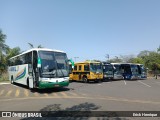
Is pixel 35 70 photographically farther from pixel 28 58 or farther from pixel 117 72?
pixel 117 72

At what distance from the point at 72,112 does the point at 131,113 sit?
2480 millimetres

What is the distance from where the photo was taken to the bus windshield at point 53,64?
655 inches

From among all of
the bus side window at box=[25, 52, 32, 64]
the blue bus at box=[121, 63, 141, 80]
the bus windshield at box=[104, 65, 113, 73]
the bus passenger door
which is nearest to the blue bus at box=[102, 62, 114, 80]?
the bus windshield at box=[104, 65, 113, 73]

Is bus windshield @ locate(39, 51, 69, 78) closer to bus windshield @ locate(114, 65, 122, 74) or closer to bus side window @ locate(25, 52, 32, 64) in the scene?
bus side window @ locate(25, 52, 32, 64)

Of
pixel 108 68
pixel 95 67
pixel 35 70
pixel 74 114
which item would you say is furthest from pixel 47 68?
pixel 108 68

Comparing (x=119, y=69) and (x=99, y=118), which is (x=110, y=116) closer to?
(x=99, y=118)

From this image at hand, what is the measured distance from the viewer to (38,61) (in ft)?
53.3

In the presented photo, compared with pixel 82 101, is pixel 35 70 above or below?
above

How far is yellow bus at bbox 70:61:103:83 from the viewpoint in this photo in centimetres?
2674

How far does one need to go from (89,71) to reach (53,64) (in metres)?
10.4

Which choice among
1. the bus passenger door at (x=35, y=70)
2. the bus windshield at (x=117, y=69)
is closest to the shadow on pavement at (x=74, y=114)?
the bus passenger door at (x=35, y=70)

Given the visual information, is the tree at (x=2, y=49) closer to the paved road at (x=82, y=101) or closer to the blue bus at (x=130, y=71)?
the blue bus at (x=130, y=71)

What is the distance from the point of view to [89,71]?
87.9 ft

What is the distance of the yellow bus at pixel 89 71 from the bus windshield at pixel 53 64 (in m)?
9.11
